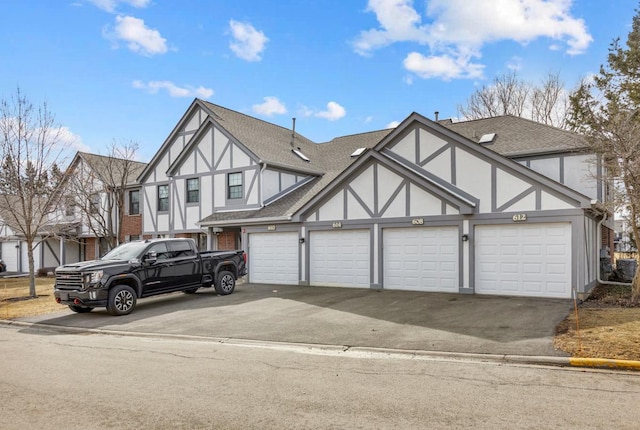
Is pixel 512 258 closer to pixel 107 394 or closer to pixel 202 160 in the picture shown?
pixel 107 394

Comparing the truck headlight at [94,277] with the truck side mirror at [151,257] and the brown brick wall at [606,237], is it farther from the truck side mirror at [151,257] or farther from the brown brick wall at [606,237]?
the brown brick wall at [606,237]

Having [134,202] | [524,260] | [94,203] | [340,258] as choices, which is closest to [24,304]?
[340,258]

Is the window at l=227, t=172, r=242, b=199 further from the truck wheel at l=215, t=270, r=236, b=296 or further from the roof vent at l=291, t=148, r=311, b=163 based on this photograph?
the truck wheel at l=215, t=270, r=236, b=296

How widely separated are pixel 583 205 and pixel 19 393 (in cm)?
1365

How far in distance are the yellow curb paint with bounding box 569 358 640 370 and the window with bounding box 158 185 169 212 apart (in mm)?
23113

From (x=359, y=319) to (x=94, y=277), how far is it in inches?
286

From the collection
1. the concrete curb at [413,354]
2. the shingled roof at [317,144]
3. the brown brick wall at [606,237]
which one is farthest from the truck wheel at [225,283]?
the brown brick wall at [606,237]

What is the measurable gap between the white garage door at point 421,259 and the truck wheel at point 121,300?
8.32 m

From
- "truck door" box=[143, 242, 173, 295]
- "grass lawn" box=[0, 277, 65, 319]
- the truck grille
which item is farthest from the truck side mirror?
"grass lawn" box=[0, 277, 65, 319]

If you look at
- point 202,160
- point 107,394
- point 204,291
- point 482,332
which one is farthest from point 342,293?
point 202,160

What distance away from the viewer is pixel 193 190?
24797mm

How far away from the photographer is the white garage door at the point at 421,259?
15328 mm

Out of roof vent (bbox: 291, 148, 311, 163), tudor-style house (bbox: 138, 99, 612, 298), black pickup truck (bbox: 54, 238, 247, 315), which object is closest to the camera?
black pickup truck (bbox: 54, 238, 247, 315)

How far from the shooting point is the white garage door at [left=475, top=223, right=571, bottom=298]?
13.6 meters
